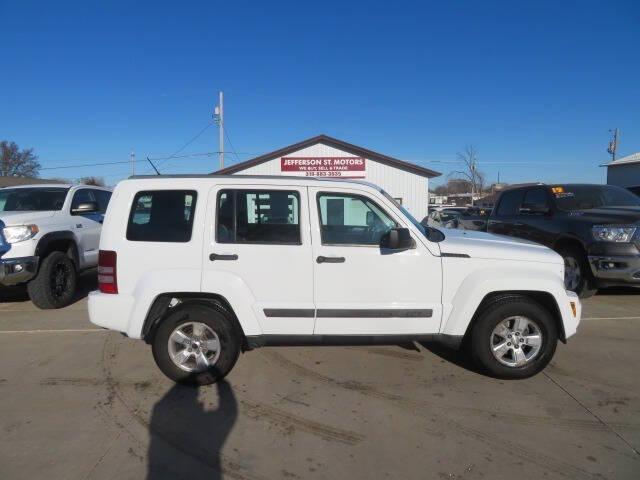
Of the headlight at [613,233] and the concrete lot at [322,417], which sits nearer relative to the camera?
the concrete lot at [322,417]

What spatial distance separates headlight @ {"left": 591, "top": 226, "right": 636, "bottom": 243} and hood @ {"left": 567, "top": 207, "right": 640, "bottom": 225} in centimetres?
9

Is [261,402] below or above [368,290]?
below

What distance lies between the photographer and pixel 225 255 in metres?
3.69

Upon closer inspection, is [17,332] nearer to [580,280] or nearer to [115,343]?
[115,343]

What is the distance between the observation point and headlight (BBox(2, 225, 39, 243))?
5977mm

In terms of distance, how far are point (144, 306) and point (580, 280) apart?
625cm

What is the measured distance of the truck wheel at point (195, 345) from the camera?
3732mm

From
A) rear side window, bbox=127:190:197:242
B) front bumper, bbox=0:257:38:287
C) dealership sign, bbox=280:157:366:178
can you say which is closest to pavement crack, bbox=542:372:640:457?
rear side window, bbox=127:190:197:242

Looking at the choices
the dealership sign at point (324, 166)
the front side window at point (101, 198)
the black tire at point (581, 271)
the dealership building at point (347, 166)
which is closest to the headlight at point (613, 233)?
the black tire at point (581, 271)

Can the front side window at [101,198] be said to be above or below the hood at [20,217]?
above

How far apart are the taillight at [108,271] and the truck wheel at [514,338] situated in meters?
3.23

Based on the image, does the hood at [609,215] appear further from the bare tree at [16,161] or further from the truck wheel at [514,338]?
the bare tree at [16,161]

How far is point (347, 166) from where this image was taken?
62.0 ft

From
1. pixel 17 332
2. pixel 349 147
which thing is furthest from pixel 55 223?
pixel 349 147
